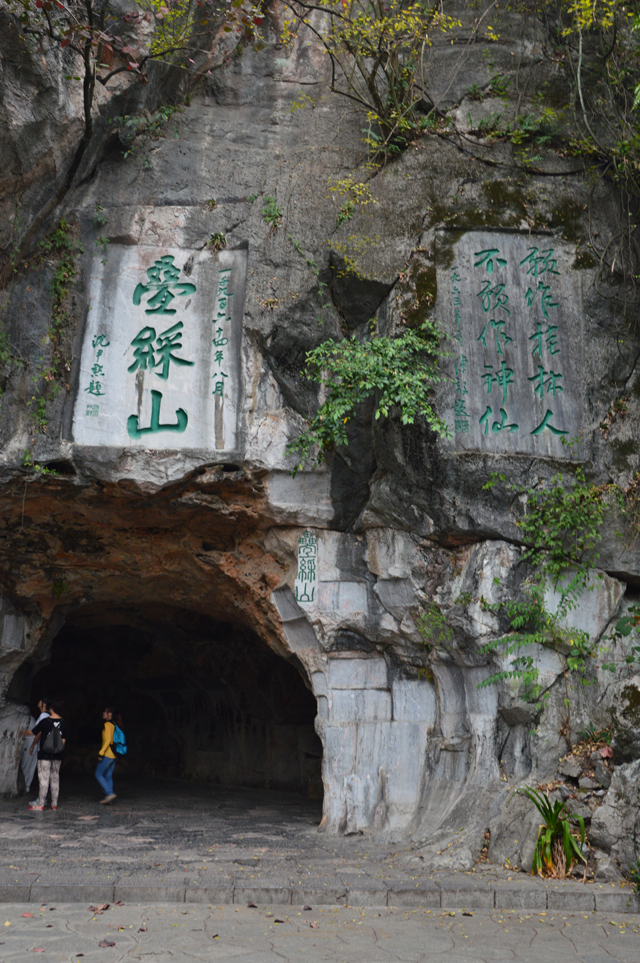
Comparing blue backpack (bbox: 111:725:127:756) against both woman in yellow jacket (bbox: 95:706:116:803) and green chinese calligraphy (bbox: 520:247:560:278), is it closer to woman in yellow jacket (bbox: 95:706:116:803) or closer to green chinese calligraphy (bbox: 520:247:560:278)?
woman in yellow jacket (bbox: 95:706:116:803)

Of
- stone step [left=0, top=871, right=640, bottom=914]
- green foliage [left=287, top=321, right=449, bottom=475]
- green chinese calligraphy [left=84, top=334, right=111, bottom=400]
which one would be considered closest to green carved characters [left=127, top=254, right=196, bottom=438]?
green chinese calligraphy [left=84, top=334, right=111, bottom=400]

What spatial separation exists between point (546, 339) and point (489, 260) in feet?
3.50

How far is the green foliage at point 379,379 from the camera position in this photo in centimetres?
749

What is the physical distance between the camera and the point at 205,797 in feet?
39.9

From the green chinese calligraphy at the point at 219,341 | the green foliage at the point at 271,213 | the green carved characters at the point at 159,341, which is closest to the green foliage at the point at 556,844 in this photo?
the green carved characters at the point at 159,341

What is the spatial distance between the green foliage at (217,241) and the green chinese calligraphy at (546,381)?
3.75 metres

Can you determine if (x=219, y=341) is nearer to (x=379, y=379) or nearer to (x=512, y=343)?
(x=379, y=379)

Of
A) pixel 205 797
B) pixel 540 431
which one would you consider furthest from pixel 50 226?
pixel 205 797

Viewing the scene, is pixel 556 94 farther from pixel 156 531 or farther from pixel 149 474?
pixel 156 531

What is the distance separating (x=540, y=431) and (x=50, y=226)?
5.80 meters

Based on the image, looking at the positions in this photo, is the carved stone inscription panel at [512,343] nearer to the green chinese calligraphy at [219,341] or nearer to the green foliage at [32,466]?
the green chinese calligraphy at [219,341]

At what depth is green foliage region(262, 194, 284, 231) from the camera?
8664mm

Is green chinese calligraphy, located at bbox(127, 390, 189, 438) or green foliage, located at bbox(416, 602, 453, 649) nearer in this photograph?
green foliage, located at bbox(416, 602, 453, 649)

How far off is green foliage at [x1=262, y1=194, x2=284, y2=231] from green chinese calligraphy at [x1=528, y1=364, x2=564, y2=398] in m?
3.32
